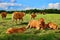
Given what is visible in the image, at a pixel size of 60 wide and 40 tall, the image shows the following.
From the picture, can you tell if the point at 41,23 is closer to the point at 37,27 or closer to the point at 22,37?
the point at 37,27

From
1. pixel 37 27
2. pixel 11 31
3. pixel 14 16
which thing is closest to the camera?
pixel 11 31

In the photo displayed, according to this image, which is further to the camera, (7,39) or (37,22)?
(37,22)

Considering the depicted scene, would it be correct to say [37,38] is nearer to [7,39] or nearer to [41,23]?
[7,39]

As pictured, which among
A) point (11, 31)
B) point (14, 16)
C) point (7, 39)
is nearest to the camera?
point (7, 39)

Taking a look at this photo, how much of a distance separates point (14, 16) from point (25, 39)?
1420 cm

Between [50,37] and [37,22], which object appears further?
[37,22]

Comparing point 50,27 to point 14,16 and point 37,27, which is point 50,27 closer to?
point 37,27

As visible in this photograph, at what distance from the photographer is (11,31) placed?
13.2m

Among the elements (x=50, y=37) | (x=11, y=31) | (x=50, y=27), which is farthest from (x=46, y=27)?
(x=50, y=37)

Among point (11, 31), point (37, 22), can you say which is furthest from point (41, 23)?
point (11, 31)

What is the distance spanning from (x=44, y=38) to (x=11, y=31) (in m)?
3.24

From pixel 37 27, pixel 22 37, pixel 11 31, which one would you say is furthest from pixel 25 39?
pixel 37 27

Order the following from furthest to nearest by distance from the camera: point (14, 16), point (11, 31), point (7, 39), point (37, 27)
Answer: point (14, 16), point (37, 27), point (11, 31), point (7, 39)

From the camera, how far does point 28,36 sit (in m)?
10.5
